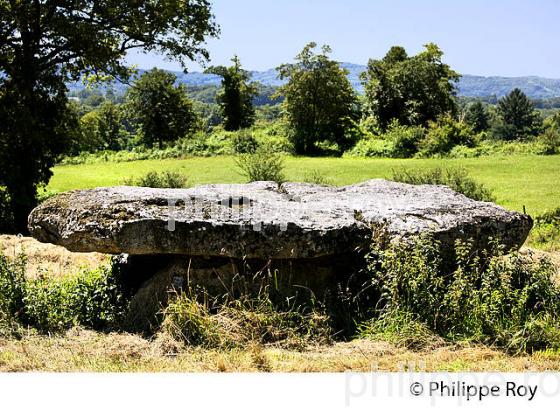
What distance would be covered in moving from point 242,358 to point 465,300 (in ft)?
9.20

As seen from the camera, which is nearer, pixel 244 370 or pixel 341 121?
pixel 244 370

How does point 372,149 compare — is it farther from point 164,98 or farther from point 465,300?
point 465,300

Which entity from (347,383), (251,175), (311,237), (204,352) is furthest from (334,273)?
(251,175)

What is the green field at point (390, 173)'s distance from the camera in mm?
24042

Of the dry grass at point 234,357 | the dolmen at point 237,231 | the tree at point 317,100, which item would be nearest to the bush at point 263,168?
the dolmen at point 237,231

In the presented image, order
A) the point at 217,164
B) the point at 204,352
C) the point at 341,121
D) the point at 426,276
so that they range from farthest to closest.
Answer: the point at 341,121, the point at 217,164, the point at 426,276, the point at 204,352

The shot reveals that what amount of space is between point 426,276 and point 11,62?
1774 centimetres

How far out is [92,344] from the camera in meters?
6.92

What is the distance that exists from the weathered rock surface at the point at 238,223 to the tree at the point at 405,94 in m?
50.8

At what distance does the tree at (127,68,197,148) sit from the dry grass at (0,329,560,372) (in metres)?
66.0

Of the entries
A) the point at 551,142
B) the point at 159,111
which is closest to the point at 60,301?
the point at 551,142

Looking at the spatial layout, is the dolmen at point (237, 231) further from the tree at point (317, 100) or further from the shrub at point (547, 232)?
the tree at point (317, 100)

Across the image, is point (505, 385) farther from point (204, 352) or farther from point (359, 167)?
point (359, 167)

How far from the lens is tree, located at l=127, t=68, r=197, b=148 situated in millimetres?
71750
